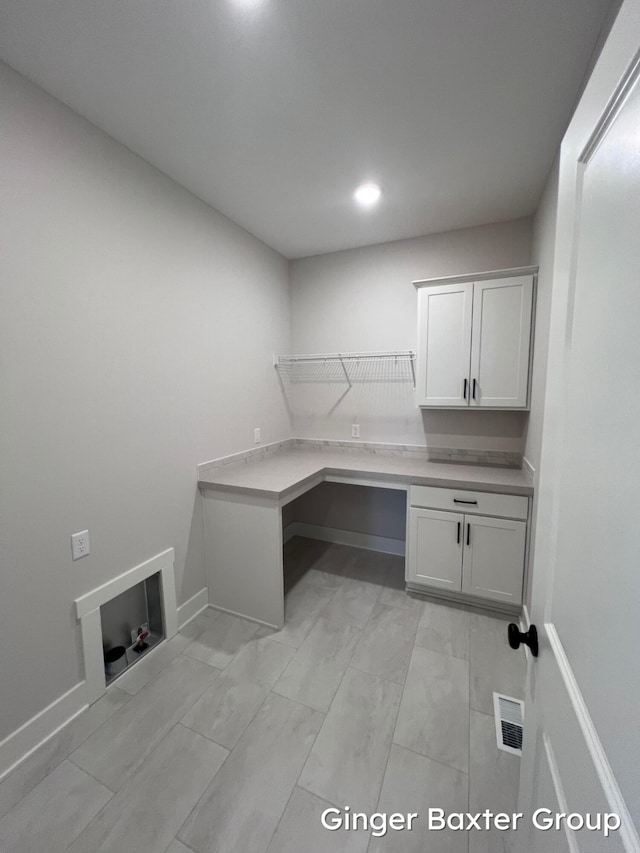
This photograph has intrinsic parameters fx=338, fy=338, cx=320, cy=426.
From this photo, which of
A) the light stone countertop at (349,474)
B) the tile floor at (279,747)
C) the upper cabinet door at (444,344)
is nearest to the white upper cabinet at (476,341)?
the upper cabinet door at (444,344)

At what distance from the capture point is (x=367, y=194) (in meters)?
2.12

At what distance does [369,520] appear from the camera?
3092mm

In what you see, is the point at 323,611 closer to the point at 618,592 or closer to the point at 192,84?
the point at 618,592

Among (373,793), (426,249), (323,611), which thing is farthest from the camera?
(426,249)

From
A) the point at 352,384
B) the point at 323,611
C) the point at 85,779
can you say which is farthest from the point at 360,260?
the point at 85,779

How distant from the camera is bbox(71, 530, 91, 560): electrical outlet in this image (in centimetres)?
150

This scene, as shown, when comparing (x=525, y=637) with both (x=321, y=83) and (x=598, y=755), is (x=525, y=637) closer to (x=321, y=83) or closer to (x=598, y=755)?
(x=598, y=755)

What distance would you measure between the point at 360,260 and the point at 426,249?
0.55m

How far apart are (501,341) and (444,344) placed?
353mm

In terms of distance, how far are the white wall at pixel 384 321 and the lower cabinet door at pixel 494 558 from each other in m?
0.71

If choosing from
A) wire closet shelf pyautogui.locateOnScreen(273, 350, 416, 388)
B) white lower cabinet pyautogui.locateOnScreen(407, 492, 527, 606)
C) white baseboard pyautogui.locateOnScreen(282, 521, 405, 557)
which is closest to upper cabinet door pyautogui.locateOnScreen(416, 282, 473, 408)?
wire closet shelf pyautogui.locateOnScreen(273, 350, 416, 388)

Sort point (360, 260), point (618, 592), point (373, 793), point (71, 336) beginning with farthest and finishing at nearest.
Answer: point (360, 260)
point (71, 336)
point (373, 793)
point (618, 592)

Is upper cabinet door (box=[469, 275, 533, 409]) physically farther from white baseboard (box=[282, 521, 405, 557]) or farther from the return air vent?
the return air vent

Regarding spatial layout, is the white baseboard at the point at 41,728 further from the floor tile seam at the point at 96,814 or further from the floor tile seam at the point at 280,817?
the floor tile seam at the point at 280,817
